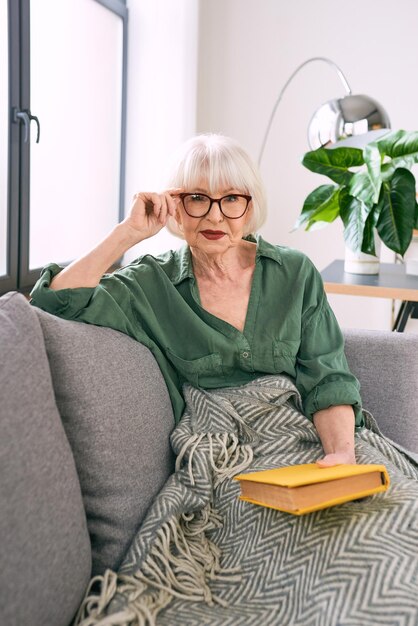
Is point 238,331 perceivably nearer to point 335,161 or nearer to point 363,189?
point 363,189

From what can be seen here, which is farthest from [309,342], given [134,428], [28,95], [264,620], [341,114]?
[28,95]

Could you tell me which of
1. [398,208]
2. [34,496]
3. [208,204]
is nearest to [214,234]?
[208,204]

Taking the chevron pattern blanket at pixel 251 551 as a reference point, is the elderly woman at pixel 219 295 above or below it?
above

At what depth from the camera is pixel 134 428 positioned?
4.41 ft

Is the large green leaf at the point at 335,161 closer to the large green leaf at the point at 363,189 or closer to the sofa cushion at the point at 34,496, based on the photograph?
the large green leaf at the point at 363,189

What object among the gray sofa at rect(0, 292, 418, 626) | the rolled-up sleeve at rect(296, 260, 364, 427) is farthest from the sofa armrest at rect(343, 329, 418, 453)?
the rolled-up sleeve at rect(296, 260, 364, 427)

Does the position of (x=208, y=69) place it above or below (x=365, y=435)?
above

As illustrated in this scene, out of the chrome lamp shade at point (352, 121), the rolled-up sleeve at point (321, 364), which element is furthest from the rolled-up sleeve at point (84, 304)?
the chrome lamp shade at point (352, 121)

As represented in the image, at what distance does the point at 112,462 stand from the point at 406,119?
3083mm

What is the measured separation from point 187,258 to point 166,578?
30.6 inches

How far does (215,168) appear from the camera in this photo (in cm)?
163

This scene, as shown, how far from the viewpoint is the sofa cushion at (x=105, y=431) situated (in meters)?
1.24

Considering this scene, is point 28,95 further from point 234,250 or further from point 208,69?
point 208,69

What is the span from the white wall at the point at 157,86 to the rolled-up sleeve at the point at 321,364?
1.80 meters
